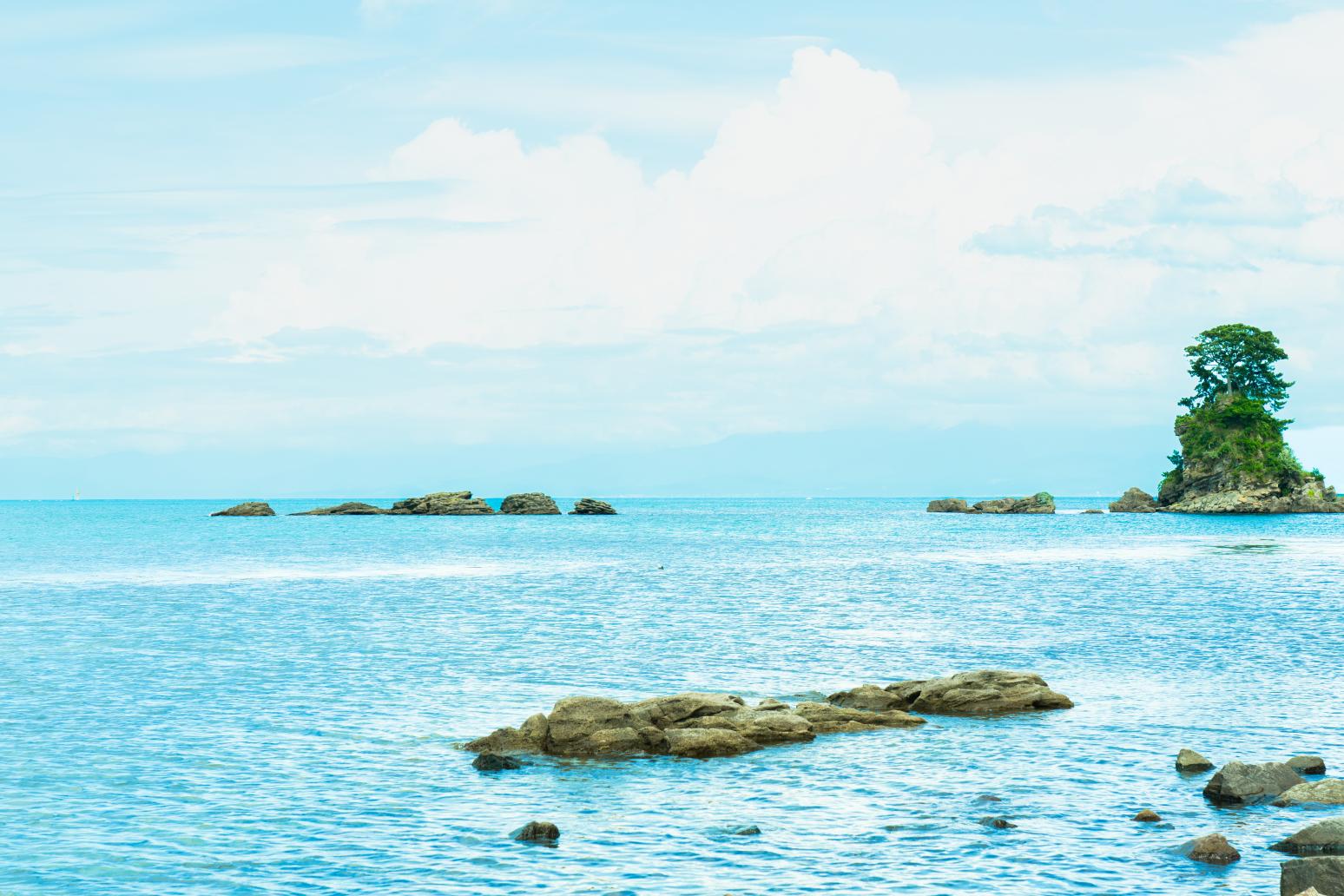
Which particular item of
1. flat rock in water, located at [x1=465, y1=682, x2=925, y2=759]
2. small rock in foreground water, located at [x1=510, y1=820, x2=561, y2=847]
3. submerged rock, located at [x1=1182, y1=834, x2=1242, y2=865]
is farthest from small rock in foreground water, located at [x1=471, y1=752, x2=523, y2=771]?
submerged rock, located at [x1=1182, y1=834, x2=1242, y2=865]

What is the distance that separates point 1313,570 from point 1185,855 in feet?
296

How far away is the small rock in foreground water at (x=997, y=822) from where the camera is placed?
91.5ft

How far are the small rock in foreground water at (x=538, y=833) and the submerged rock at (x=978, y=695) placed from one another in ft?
60.9

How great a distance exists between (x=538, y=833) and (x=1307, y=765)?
2052cm

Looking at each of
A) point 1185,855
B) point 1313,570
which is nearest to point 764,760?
point 1185,855

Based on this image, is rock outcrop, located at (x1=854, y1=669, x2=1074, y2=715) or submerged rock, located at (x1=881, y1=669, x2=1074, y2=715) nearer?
rock outcrop, located at (x1=854, y1=669, x2=1074, y2=715)

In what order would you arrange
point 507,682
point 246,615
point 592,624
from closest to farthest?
1. point 507,682
2. point 592,624
3. point 246,615

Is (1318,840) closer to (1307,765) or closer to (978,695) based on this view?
(1307,765)

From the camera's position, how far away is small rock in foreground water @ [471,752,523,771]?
33.5 meters

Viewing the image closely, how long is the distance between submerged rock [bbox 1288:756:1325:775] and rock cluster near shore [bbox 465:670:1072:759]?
11016 mm

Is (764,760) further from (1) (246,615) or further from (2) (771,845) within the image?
(1) (246,615)

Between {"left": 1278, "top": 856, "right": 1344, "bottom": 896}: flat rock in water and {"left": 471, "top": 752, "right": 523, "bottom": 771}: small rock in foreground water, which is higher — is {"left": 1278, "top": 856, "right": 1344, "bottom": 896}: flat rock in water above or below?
above

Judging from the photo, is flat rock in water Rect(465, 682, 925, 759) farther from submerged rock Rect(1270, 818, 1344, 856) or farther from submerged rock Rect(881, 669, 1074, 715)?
submerged rock Rect(1270, 818, 1344, 856)

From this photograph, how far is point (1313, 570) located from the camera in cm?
10431
